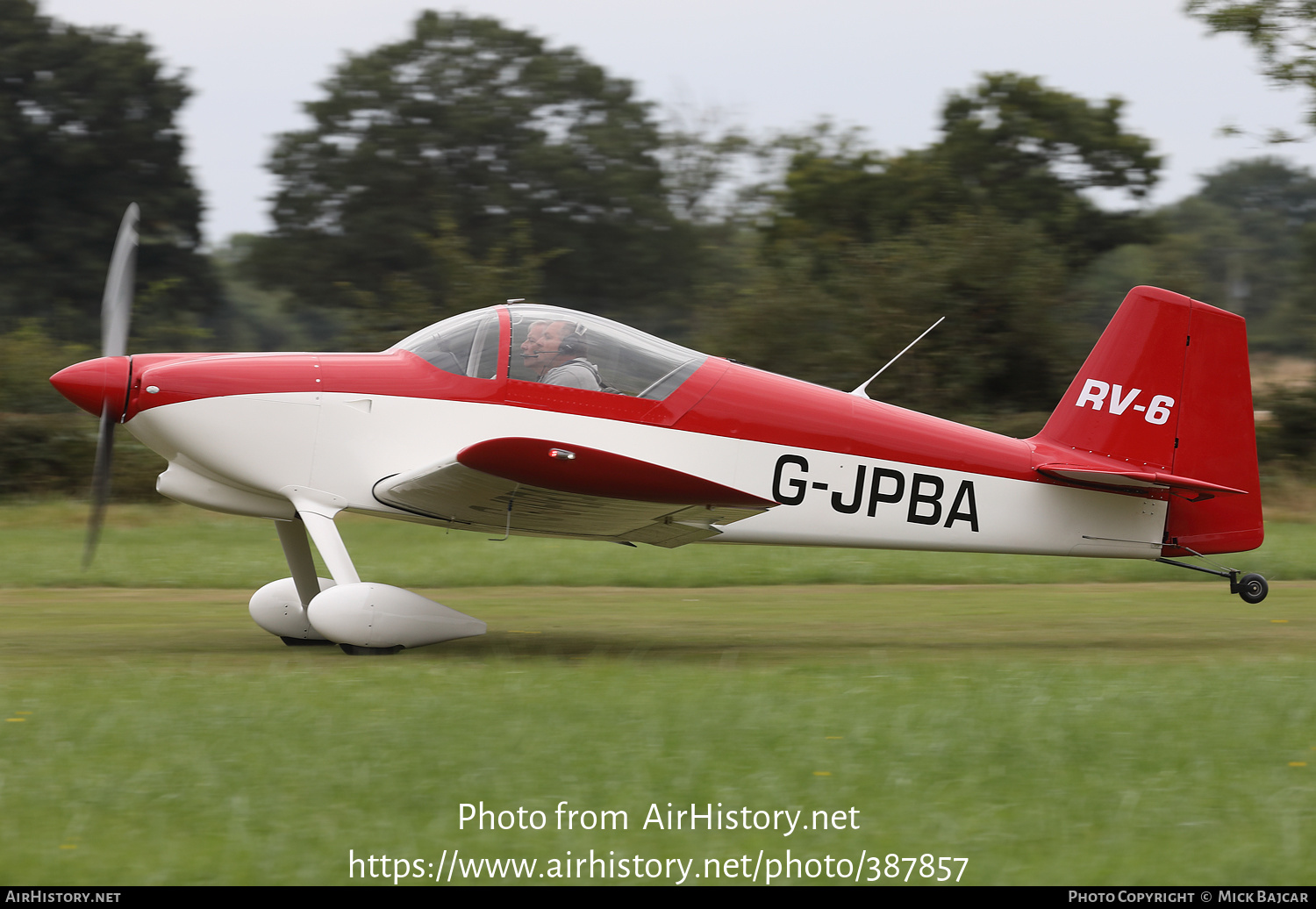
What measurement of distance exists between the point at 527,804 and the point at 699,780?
61 cm

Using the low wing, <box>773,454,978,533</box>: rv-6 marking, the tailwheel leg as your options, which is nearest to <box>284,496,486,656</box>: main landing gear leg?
the low wing

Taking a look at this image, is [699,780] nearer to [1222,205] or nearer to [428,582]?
[428,582]

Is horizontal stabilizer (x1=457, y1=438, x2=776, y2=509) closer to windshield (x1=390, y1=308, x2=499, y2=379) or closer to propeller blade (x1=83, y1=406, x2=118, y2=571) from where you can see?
windshield (x1=390, y1=308, x2=499, y2=379)

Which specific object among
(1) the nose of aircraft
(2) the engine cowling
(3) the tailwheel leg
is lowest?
(2) the engine cowling

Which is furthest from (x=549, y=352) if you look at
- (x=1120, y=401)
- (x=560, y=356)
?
(x=1120, y=401)

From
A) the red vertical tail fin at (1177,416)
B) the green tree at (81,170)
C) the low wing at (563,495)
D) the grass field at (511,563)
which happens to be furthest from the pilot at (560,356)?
the green tree at (81,170)

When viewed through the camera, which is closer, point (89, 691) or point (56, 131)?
point (89, 691)

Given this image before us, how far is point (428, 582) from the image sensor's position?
1084cm

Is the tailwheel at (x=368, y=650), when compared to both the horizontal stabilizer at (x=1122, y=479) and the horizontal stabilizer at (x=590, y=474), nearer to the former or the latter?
the horizontal stabilizer at (x=590, y=474)

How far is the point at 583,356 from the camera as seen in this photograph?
703cm

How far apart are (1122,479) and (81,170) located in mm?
30079

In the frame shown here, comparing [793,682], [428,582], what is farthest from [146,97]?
[793,682]

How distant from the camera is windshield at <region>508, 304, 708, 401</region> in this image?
22.8 feet

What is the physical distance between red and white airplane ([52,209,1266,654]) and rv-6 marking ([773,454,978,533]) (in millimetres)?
11
